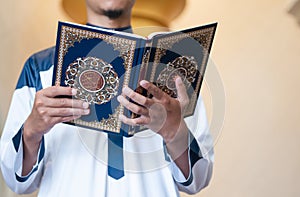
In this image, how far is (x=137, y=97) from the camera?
1099 mm

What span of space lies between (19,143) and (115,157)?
0.25 meters

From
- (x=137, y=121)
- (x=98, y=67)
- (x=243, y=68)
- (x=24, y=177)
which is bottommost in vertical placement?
(x=24, y=177)

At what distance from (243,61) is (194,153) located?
66 cm

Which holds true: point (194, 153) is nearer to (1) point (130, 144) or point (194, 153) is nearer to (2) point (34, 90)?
(1) point (130, 144)

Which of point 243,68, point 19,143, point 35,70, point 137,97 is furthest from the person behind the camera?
point 243,68

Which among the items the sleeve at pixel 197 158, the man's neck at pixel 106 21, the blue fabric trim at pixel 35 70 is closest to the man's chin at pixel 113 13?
the man's neck at pixel 106 21

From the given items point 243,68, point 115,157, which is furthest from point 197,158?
point 243,68

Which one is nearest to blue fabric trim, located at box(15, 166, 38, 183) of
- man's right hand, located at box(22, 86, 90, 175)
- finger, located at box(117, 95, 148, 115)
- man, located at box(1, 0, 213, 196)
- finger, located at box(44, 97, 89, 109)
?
man, located at box(1, 0, 213, 196)

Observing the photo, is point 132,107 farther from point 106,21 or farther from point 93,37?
point 106,21

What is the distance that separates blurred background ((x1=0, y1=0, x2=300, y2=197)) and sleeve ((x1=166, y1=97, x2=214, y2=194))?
1.25 ft

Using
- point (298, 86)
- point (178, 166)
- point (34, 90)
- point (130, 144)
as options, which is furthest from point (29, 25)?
point (298, 86)

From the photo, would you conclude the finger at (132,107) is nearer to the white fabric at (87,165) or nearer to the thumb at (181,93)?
the thumb at (181,93)

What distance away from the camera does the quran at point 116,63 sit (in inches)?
43.9

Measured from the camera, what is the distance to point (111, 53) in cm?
113
